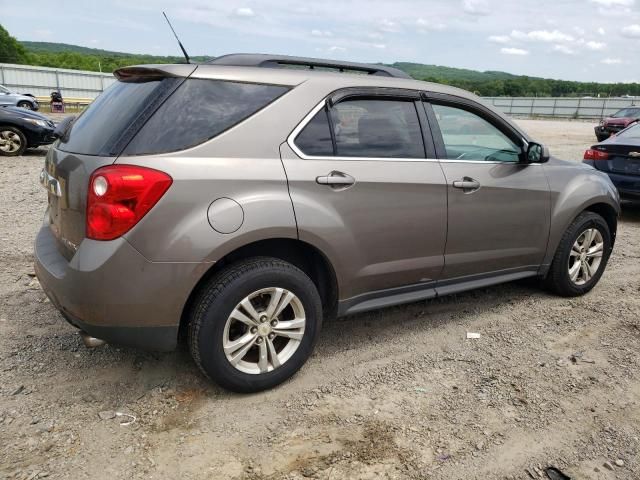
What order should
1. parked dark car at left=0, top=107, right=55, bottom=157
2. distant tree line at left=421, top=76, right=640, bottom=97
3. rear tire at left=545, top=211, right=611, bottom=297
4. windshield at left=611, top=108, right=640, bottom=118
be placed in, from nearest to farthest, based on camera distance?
rear tire at left=545, top=211, right=611, bottom=297 < parked dark car at left=0, top=107, right=55, bottom=157 < windshield at left=611, top=108, right=640, bottom=118 < distant tree line at left=421, top=76, right=640, bottom=97

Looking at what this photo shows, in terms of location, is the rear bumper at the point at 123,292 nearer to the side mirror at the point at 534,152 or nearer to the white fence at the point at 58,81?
the side mirror at the point at 534,152

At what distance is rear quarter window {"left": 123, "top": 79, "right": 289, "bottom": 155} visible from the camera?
2602 millimetres

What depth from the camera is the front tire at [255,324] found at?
2.71 m

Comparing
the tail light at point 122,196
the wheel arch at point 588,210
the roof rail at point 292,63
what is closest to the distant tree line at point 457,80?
the wheel arch at point 588,210

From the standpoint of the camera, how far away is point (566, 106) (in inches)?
1953

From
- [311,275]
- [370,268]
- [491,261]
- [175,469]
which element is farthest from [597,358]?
[175,469]

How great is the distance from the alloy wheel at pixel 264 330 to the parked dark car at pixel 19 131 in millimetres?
9688

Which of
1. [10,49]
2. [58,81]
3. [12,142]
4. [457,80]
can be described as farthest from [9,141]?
[457,80]

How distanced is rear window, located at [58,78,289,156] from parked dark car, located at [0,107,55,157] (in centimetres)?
916

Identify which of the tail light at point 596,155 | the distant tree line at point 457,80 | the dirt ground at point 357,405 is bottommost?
the dirt ground at point 357,405

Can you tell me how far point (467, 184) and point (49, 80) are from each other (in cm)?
3530

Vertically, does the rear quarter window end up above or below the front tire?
above

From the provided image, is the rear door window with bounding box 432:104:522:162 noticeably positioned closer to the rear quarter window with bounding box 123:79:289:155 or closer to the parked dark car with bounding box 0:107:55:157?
the rear quarter window with bounding box 123:79:289:155

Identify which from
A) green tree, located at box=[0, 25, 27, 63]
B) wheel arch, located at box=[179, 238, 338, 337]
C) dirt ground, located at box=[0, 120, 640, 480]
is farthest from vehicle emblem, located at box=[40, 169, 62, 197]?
green tree, located at box=[0, 25, 27, 63]
